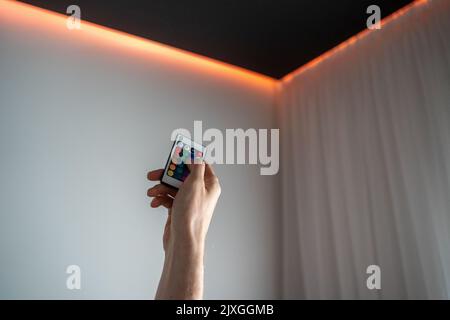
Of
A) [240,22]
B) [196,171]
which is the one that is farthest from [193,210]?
[240,22]

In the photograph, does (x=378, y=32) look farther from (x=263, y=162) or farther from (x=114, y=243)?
(x=114, y=243)

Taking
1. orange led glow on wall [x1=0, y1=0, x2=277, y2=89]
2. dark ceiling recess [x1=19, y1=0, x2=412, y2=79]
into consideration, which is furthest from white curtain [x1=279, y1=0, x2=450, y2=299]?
orange led glow on wall [x1=0, y1=0, x2=277, y2=89]

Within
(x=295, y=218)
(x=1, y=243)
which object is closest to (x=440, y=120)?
(x=295, y=218)

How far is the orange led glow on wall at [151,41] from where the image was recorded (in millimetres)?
1796

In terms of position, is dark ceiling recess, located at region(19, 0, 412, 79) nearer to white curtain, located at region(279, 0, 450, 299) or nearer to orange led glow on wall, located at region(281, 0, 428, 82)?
orange led glow on wall, located at region(281, 0, 428, 82)

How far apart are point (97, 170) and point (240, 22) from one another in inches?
39.6

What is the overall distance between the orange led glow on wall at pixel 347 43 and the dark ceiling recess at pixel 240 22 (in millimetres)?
41

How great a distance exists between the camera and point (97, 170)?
1.80 metres

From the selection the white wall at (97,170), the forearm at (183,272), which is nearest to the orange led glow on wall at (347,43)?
the white wall at (97,170)

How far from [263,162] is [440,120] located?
104 cm

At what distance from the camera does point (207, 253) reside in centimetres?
200

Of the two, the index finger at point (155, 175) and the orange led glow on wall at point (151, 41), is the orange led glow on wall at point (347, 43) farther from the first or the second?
the index finger at point (155, 175)

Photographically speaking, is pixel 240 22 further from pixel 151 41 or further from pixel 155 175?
pixel 155 175

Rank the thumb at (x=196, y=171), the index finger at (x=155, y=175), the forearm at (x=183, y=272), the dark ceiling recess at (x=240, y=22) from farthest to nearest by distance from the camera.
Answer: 1. the dark ceiling recess at (x=240, y=22)
2. the index finger at (x=155, y=175)
3. the thumb at (x=196, y=171)
4. the forearm at (x=183, y=272)
